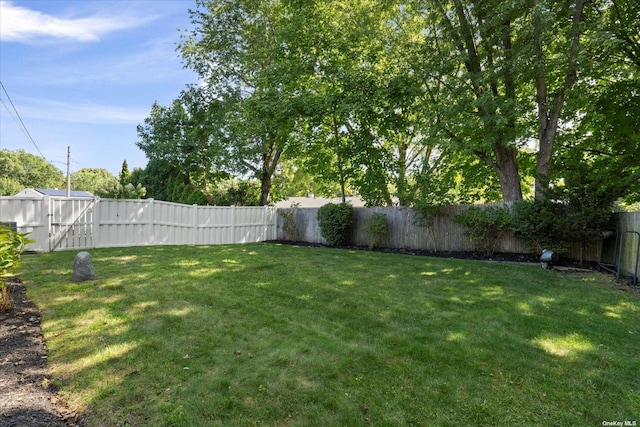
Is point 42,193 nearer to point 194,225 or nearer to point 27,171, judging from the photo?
point 194,225

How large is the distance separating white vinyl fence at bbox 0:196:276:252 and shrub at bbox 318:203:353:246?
10.5ft

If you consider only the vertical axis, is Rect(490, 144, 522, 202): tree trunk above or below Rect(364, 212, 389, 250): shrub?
above

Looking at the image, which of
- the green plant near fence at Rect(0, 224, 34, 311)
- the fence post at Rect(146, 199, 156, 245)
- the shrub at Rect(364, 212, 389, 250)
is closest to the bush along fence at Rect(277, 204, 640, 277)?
the shrub at Rect(364, 212, 389, 250)

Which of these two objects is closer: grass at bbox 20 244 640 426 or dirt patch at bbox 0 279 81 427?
dirt patch at bbox 0 279 81 427

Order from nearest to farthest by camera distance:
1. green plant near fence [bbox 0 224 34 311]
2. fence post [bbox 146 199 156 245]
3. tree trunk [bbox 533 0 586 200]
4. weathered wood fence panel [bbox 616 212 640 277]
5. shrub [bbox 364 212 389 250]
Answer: green plant near fence [bbox 0 224 34 311] < weathered wood fence panel [bbox 616 212 640 277] < tree trunk [bbox 533 0 586 200] < fence post [bbox 146 199 156 245] < shrub [bbox 364 212 389 250]

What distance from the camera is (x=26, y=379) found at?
8.14ft

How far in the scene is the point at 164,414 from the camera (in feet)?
6.86

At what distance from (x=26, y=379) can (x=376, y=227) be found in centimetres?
921

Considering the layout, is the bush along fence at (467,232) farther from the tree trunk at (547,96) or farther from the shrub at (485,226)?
the tree trunk at (547,96)

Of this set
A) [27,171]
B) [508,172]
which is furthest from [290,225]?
[27,171]

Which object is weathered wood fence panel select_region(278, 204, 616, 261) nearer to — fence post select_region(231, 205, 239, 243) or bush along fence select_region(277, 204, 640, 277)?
bush along fence select_region(277, 204, 640, 277)

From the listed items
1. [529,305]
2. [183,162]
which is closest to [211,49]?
[183,162]

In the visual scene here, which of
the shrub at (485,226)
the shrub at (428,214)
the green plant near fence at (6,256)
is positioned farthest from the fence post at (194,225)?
the shrub at (485,226)

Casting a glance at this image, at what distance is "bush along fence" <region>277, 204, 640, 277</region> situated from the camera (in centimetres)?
719
